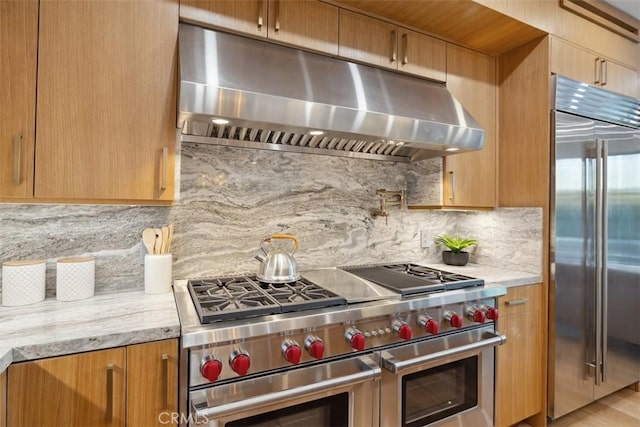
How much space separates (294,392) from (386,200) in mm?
1406

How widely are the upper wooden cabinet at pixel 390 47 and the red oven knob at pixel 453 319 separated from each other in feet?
4.34

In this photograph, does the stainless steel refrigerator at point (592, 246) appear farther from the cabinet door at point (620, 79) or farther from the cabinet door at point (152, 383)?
the cabinet door at point (152, 383)

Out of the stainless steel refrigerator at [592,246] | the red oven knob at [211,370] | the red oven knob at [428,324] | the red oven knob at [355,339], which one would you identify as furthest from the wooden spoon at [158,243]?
the stainless steel refrigerator at [592,246]

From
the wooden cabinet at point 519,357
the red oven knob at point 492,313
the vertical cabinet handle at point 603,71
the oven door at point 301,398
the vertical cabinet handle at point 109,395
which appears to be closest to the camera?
the vertical cabinet handle at point 109,395

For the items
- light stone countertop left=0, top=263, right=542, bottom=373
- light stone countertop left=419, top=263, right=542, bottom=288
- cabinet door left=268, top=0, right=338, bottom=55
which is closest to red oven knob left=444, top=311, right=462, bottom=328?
light stone countertop left=419, top=263, right=542, bottom=288

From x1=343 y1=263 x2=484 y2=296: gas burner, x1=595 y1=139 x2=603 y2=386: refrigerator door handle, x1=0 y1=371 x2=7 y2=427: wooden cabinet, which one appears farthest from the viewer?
x1=595 y1=139 x2=603 y2=386: refrigerator door handle

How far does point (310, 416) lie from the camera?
1.29 meters

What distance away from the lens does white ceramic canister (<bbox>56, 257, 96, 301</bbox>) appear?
1.35 meters

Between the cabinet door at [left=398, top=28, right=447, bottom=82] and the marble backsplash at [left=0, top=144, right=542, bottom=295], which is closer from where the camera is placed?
the marble backsplash at [left=0, top=144, right=542, bottom=295]

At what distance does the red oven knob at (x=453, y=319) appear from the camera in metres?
1.55

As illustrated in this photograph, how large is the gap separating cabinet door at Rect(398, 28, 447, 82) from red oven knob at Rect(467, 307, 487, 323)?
4.34 ft

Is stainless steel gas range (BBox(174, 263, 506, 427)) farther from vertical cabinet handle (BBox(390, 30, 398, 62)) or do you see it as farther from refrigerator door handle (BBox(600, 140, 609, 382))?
vertical cabinet handle (BBox(390, 30, 398, 62))

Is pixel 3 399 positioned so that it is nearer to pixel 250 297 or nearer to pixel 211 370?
pixel 211 370

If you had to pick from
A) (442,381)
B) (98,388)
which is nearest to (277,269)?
(98,388)
